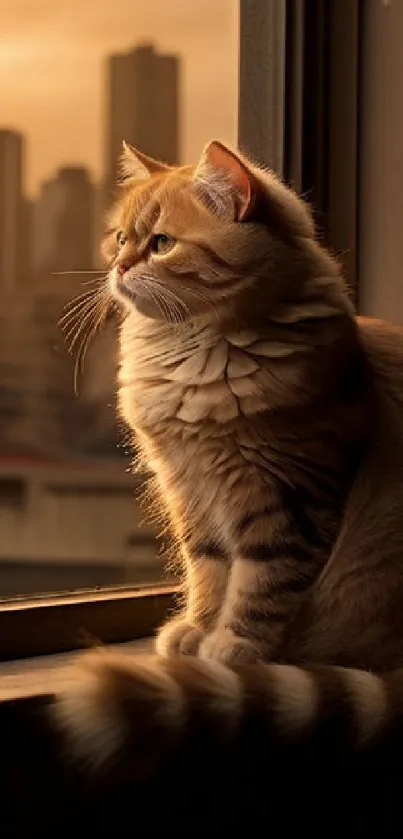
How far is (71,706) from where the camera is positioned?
1.07m

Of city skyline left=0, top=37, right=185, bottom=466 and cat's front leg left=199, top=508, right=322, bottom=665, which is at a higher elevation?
city skyline left=0, top=37, right=185, bottom=466

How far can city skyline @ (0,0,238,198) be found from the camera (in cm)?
162

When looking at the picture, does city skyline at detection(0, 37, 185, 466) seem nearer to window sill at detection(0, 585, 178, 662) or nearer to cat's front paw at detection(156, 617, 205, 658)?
window sill at detection(0, 585, 178, 662)

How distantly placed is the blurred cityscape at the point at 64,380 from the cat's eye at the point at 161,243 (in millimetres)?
259

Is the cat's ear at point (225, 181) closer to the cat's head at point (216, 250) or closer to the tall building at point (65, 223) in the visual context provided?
the cat's head at point (216, 250)

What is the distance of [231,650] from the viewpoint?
128 centimetres

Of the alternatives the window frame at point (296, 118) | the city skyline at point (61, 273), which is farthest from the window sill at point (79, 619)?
the city skyline at point (61, 273)

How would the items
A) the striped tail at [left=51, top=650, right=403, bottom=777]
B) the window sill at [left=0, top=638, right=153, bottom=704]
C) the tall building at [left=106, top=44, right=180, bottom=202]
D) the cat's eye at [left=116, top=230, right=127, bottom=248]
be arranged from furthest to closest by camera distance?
the tall building at [left=106, top=44, right=180, bottom=202], the cat's eye at [left=116, top=230, right=127, bottom=248], the window sill at [left=0, top=638, right=153, bottom=704], the striped tail at [left=51, top=650, right=403, bottom=777]

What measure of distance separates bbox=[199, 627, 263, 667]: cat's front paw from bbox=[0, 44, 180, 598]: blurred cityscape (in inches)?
14.2

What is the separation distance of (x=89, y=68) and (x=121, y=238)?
37 cm

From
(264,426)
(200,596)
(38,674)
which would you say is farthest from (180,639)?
(264,426)

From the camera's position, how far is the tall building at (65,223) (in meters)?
1.66

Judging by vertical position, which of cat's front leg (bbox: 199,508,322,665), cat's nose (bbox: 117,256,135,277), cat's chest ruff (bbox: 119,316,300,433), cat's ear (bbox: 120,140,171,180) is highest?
cat's ear (bbox: 120,140,171,180)

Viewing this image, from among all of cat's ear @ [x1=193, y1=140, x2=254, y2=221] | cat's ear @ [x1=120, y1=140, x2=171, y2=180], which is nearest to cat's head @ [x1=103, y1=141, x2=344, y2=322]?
cat's ear @ [x1=193, y1=140, x2=254, y2=221]
